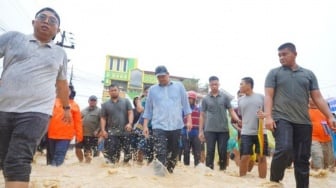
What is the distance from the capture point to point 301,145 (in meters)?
4.94

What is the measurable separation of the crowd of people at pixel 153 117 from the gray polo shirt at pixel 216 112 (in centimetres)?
2

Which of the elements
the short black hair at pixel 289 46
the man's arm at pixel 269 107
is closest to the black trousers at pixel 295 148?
the man's arm at pixel 269 107

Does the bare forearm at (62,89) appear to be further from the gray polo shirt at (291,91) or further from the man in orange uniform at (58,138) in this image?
the man in orange uniform at (58,138)

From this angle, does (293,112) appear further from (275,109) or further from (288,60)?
(288,60)

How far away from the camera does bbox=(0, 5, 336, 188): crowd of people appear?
133 inches

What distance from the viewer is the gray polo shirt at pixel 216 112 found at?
7.64 metres

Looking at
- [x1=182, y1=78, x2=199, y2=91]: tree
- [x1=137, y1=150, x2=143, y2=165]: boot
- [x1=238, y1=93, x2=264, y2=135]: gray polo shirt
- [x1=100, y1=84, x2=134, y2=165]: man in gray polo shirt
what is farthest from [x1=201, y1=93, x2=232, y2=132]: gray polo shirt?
[x1=182, y1=78, x2=199, y2=91]: tree

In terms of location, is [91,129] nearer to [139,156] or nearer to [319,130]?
[139,156]

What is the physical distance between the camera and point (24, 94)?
339 centimetres

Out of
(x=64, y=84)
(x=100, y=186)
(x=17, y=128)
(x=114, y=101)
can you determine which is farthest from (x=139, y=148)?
(x=17, y=128)

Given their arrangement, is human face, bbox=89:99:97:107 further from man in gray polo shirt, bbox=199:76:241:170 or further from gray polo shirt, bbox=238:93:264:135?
gray polo shirt, bbox=238:93:264:135

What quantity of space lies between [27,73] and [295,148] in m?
3.27

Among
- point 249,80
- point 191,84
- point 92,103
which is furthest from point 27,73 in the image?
point 191,84

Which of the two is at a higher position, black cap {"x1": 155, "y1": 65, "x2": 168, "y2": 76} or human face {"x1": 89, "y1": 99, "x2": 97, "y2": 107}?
black cap {"x1": 155, "y1": 65, "x2": 168, "y2": 76}
